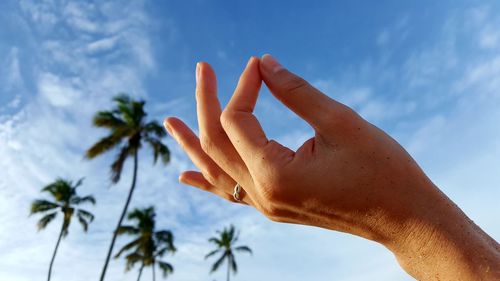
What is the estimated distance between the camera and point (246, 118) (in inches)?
60.7

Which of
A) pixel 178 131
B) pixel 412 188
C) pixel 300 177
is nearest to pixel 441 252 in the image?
pixel 412 188

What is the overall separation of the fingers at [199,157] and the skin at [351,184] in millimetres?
172

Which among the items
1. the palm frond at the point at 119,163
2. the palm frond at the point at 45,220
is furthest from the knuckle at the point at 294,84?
the palm frond at the point at 45,220

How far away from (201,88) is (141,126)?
1221 inches

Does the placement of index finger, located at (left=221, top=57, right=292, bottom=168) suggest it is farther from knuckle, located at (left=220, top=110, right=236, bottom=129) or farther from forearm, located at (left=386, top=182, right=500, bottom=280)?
forearm, located at (left=386, top=182, right=500, bottom=280)

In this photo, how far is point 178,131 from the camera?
78.1 inches

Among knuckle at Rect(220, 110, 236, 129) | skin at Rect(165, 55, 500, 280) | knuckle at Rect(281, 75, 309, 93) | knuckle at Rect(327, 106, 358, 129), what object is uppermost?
knuckle at Rect(281, 75, 309, 93)

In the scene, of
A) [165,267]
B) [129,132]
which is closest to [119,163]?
[129,132]

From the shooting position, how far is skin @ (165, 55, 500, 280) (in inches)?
52.6

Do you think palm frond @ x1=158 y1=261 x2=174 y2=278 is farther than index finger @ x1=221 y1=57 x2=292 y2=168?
Yes

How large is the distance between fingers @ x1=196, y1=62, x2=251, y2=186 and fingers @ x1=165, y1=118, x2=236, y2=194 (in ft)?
0.30

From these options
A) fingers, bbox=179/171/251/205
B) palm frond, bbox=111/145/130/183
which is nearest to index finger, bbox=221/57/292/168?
fingers, bbox=179/171/251/205

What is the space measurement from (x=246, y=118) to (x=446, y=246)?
719mm

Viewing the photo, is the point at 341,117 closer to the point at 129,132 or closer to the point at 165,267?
the point at 129,132
